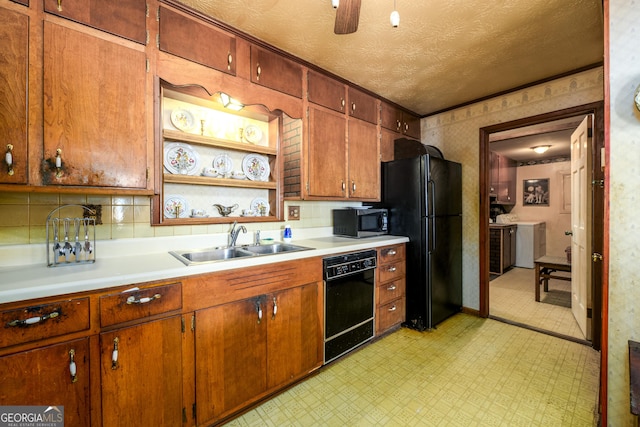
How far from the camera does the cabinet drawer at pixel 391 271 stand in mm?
2486

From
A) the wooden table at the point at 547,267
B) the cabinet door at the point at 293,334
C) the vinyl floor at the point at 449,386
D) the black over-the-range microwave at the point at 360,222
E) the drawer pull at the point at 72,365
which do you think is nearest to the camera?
the drawer pull at the point at 72,365

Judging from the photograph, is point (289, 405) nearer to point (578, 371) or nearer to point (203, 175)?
point (203, 175)

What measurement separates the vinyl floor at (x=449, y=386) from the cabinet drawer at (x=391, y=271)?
58 cm

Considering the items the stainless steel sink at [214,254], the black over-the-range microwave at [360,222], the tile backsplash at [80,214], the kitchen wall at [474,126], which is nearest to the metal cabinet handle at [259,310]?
the stainless steel sink at [214,254]

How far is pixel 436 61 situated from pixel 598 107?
149 cm

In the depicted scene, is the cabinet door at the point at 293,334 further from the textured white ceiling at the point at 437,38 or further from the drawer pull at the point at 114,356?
the textured white ceiling at the point at 437,38

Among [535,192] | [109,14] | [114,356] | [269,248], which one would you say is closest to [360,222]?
[269,248]

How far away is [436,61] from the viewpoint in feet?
7.55

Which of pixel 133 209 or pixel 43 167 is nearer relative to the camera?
pixel 43 167

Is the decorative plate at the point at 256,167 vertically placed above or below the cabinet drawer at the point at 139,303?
above

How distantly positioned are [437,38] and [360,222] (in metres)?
1.64

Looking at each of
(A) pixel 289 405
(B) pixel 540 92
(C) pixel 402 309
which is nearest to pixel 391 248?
(C) pixel 402 309

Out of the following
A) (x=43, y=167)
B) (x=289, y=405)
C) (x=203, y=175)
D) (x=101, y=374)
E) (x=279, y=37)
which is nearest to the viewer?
(x=101, y=374)

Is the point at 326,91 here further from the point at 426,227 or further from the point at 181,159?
the point at 426,227
